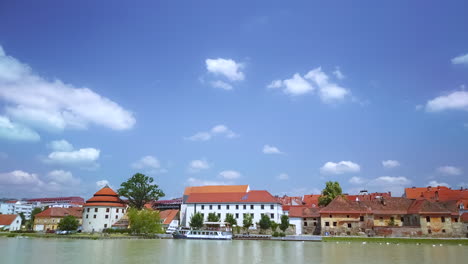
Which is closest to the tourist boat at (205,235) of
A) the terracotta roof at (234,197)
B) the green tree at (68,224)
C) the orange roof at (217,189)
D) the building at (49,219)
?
the terracotta roof at (234,197)

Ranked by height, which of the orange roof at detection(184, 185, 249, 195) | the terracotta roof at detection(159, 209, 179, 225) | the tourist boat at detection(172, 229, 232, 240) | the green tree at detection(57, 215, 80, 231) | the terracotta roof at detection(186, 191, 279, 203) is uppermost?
the orange roof at detection(184, 185, 249, 195)

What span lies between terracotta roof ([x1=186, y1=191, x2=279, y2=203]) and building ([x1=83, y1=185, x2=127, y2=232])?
1672 centimetres

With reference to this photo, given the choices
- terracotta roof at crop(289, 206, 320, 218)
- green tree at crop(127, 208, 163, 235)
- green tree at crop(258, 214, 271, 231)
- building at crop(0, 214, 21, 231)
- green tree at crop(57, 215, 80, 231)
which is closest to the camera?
green tree at crop(127, 208, 163, 235)

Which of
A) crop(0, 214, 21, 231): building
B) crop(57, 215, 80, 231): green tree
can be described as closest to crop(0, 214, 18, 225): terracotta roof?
crop(0, 214, 21, 231): building

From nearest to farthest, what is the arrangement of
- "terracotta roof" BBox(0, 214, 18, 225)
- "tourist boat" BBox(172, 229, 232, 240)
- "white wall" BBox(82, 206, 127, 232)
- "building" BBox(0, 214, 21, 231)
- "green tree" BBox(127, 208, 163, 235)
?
"tourist boat" BBox(172, 229, 232, 240)
"green tree" BBox(127, 208, 163, 235)
"white wall" BBox(82, 206, 127, 232)
"building" BBox(0, 214, 21, 231)
"terracotta roof" BBox(0, 214, 18, 225)

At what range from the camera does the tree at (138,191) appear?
82.4 m

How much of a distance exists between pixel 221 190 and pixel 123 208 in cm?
2302

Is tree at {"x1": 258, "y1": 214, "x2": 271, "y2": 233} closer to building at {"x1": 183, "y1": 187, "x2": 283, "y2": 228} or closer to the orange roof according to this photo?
building at {"x1": 183, "y1": 187, "x2": 283, "y2": 228}

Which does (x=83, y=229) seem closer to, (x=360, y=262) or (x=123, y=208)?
(x=123, y=208)

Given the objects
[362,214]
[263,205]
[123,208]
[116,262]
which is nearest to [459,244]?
[362,214]

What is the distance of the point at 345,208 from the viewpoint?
62.4 metres

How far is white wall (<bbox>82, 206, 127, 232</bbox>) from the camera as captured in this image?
7538cm

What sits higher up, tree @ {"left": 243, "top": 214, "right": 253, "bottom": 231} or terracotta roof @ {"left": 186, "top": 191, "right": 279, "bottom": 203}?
terracotta roof @ {"left": 186, "top": 191, "right": 279, "bottom": 203}

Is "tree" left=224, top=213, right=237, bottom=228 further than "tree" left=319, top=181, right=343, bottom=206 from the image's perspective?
No
